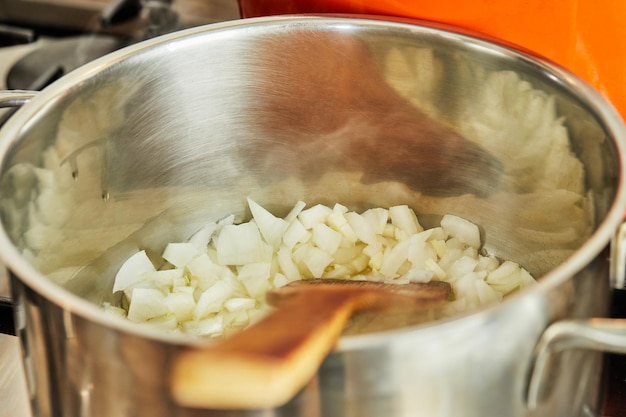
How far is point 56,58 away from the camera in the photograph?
105cm

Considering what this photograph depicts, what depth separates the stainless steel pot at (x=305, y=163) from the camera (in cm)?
44

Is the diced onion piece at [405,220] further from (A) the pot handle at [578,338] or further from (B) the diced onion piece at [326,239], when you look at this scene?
(A) the pot handle at [578,338]

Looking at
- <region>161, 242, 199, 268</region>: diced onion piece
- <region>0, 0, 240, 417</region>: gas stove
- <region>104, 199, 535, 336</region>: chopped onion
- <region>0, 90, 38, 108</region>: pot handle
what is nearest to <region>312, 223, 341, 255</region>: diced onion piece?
<region>104, 199, 535, 336</region>: chopped onion

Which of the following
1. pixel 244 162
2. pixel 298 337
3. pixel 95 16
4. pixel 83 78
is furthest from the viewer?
pixel 95 16

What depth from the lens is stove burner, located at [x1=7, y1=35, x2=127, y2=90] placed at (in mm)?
1020

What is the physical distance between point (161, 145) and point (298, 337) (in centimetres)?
35

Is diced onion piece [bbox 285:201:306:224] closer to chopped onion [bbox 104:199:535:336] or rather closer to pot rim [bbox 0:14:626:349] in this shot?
chopped onion [bbox 104:199:535:336]

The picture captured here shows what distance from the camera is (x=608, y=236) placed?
0.44 meters

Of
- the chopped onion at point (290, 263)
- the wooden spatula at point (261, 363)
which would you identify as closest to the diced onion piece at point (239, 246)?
the chopped onion at point (290, 263)

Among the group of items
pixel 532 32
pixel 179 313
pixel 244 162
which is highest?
pixel 532 32

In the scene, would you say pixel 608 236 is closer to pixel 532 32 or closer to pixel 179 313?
pixel 532 32

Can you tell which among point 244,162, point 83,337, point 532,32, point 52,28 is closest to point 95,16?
point 52,28

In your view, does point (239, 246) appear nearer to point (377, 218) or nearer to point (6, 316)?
point (377, 218)

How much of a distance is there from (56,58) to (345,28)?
52cm
